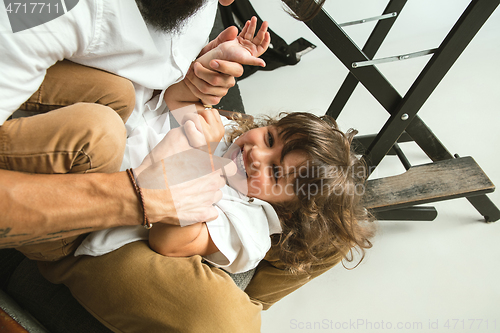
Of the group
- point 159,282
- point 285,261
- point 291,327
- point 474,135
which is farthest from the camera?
point 474,135

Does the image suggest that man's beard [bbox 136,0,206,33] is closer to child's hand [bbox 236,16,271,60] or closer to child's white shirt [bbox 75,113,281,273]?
child's hand [bbox 236,16,271,60]

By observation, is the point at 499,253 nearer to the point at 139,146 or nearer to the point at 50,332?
Result: the point at 139,146

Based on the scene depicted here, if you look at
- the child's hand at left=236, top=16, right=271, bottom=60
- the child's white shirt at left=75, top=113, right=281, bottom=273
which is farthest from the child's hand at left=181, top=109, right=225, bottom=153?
the child's hand at left=236, top=16, right=271, bottom=60

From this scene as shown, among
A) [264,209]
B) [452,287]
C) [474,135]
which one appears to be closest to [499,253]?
[452,287]

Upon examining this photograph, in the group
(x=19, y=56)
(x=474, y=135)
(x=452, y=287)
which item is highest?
(x=19, y=56)

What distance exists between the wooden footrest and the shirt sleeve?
110 cm

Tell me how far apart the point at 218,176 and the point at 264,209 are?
12.9 inches

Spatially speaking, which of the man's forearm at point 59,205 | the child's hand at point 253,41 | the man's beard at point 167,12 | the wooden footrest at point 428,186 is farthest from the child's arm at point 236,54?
the wooden footrest at point 428,186

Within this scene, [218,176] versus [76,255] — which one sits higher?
[218,176]

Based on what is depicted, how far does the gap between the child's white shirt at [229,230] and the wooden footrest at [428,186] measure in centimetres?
47

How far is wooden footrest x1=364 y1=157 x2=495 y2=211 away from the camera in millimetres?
1270

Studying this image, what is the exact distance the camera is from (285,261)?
1143mm

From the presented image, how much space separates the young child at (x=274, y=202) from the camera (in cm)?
89

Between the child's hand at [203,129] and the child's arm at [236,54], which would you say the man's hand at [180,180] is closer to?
the child's hand at [203,129]
